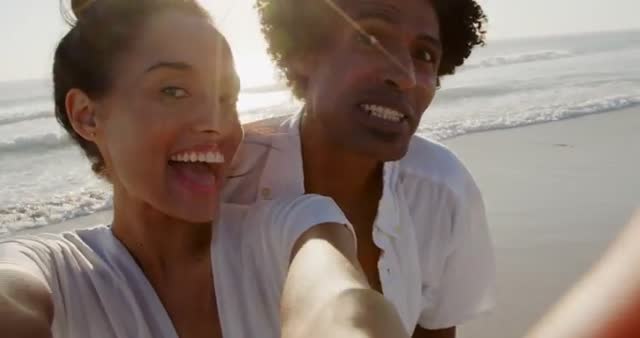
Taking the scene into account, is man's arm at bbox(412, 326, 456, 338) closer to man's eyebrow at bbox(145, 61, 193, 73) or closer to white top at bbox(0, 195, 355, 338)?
white top at bbox(0, 195, 355, 338)

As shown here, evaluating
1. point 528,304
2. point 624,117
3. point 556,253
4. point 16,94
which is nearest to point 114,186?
point 528,304

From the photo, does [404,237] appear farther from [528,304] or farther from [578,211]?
[578,211]

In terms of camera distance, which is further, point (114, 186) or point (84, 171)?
point (84, 171)

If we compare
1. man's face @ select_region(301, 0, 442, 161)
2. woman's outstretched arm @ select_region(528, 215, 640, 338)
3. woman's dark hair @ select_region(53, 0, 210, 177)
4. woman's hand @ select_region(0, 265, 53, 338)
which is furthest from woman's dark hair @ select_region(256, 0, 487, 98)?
woman's outstretched arm @ select_region(528, 215, 640, 338)

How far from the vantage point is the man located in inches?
88.5

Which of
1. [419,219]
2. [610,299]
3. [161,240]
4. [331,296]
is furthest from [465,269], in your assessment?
[610,299]

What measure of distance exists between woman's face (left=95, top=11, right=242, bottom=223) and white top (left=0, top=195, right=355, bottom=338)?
15cm

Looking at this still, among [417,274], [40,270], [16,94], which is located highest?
[40,270]

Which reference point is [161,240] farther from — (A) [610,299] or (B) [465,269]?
(A) [610,299]

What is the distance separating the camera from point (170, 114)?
173 cm

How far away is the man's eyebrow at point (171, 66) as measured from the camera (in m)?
1.74

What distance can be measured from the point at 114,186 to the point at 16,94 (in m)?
20.4

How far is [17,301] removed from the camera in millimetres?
1306

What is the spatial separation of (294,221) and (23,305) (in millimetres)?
691
